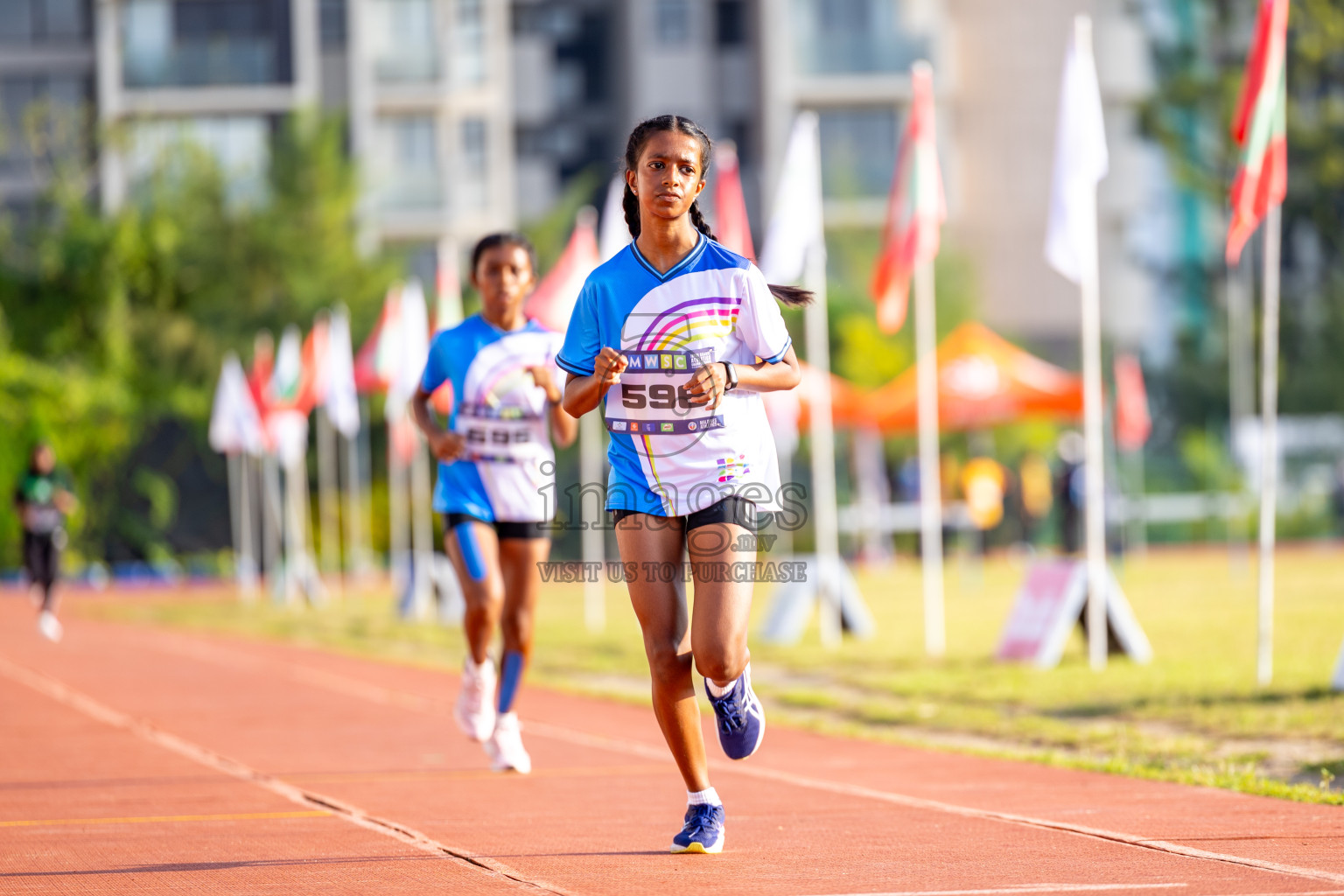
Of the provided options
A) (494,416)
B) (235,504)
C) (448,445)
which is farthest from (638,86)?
(448,445)

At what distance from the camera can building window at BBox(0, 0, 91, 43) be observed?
5322cm

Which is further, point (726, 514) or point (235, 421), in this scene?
point (235, 421)

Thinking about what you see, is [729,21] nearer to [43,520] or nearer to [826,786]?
[43,520]

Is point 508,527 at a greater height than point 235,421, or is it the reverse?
point 508,527

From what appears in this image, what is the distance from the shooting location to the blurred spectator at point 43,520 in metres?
21.4

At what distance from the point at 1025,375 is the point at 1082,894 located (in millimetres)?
21393

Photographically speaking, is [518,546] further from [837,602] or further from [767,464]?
[837,602]

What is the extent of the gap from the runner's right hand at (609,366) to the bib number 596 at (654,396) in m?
0.13

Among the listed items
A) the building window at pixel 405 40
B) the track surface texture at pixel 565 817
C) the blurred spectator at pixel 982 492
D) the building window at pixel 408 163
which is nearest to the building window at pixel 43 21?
the building window at pixel 405 40

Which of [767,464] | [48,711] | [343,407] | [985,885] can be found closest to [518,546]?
[767,464]

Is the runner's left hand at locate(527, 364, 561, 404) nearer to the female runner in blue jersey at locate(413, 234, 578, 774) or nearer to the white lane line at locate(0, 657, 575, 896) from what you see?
the female runner in blue jersey at locate(413, 234, 578, 774)

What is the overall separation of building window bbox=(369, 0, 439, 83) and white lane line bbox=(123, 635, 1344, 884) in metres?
40.7

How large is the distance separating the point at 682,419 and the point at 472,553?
2.99 metres

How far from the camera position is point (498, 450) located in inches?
364
